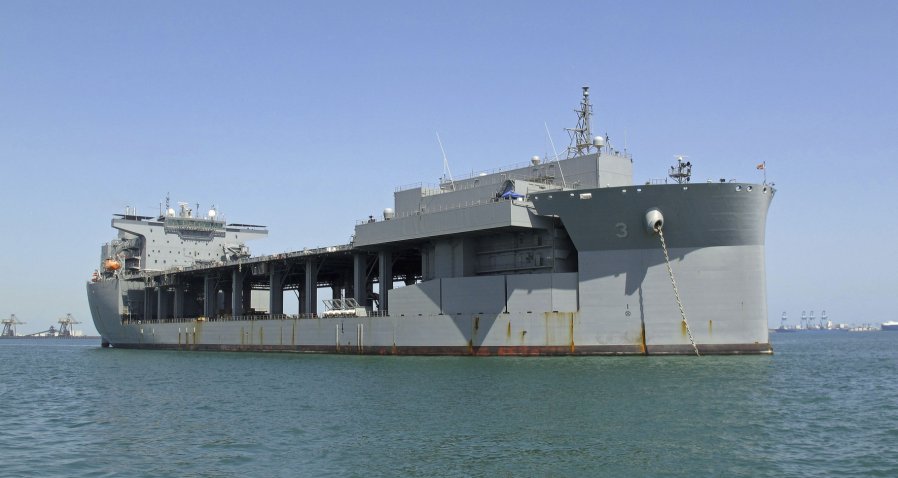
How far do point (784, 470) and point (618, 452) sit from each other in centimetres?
314

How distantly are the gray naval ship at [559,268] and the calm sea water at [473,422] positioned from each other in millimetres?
2358

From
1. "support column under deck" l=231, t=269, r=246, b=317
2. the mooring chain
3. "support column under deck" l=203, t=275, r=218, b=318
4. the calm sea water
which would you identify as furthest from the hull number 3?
"support column under deck" l=203, t=275, r=218, b=318

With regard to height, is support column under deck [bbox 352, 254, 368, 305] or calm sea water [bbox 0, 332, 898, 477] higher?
support column under deck [bbox 352, 254, 368, 305]

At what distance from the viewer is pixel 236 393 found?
92.2ft

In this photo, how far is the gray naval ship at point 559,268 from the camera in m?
35.6

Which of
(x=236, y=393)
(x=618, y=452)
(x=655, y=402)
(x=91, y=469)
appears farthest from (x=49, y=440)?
(x=655, y=402)

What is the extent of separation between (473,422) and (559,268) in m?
19.0

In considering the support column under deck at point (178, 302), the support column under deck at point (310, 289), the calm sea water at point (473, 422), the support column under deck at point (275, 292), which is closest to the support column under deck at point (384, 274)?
the support column under deck at point (310, 289)

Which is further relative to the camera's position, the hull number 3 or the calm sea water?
the hull number 3

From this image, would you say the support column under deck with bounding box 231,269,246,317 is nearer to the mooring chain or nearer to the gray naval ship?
the gray naval ship

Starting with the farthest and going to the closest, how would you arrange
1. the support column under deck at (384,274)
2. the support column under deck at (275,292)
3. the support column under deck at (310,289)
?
the support column under deck at (275,292)
the support column under deck at (310,289)
the support column under deck at (384,274)

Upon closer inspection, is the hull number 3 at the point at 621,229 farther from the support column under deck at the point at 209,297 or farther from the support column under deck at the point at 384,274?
the support column under deck at the point at 209,297

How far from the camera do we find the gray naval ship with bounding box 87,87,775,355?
35.6 metres

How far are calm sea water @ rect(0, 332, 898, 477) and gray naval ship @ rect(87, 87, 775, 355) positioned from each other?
236 centimetres
